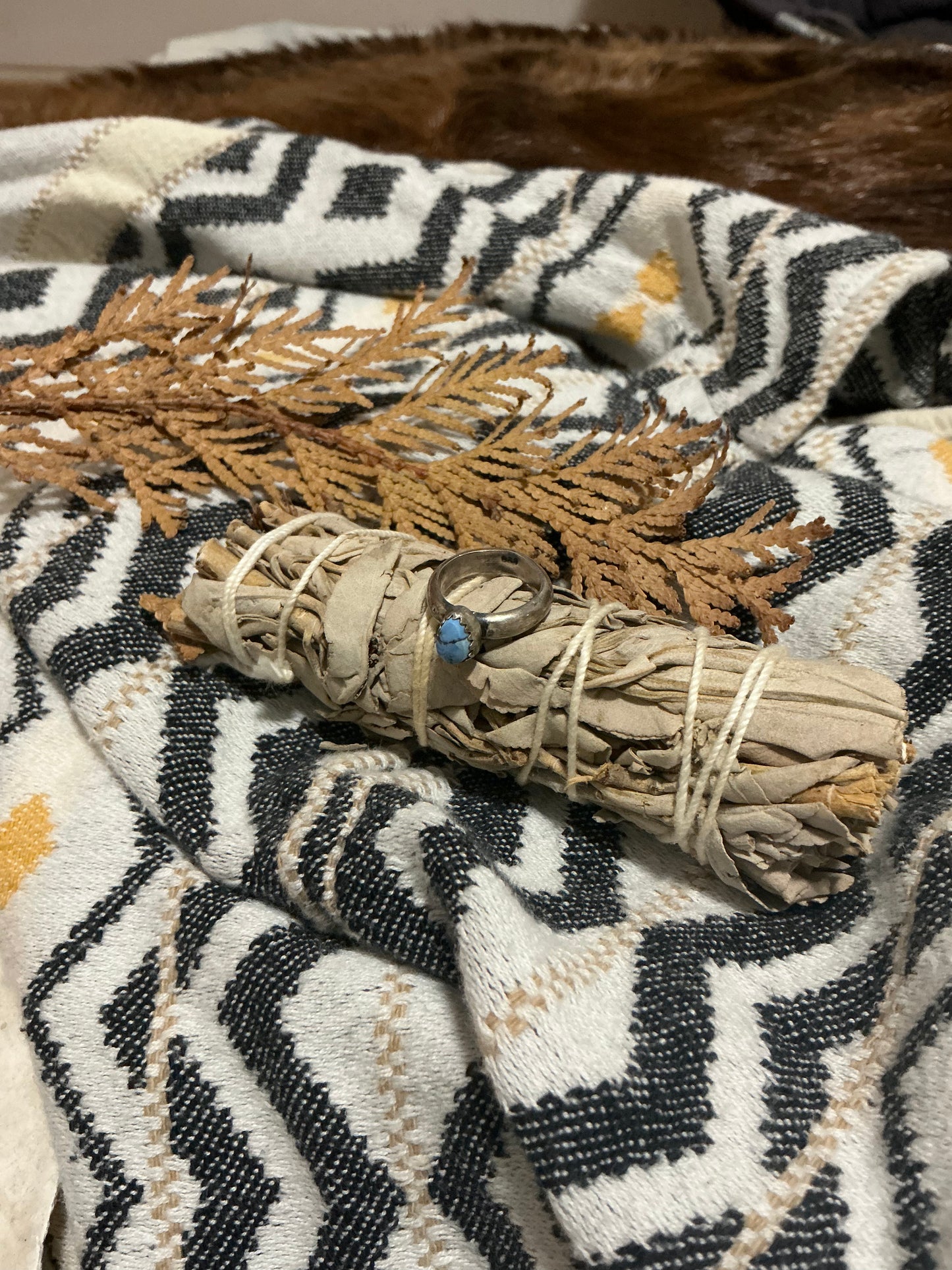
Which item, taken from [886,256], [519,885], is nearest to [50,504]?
[519,885]

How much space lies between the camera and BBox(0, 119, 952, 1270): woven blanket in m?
0.40

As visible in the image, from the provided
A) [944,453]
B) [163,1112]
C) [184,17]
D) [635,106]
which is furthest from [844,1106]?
[184,17]

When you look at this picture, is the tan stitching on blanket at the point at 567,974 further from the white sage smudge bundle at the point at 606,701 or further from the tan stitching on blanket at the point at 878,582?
the tan stitching on blanket at the point at 878,582

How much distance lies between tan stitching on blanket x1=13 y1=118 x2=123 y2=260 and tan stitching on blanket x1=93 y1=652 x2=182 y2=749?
61 cm

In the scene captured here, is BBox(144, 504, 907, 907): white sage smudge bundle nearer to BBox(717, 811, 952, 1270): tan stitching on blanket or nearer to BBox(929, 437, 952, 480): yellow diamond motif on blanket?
BBox(717, 811, 952, 1270): tan stitching on blanket

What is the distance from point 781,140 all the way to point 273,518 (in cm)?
72

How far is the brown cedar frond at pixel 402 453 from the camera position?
0.55m

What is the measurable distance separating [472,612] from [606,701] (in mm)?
94

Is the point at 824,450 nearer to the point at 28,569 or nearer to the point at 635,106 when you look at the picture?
the point at 635,106

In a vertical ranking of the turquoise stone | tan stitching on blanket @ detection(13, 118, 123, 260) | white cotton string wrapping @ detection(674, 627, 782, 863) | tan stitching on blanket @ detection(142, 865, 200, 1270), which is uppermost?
tan stitching on blanket @ detection(13, 118, 123, 260)

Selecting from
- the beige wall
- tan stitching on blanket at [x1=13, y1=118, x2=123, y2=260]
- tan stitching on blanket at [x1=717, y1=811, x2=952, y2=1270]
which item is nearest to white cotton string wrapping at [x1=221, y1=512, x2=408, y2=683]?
tan stitching on blanket at [x1=717, y1=811, x2=952, y2=1270]

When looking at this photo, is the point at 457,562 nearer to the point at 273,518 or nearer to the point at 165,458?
the point at 273,518

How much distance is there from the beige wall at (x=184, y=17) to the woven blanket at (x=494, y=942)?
1074 millimetres

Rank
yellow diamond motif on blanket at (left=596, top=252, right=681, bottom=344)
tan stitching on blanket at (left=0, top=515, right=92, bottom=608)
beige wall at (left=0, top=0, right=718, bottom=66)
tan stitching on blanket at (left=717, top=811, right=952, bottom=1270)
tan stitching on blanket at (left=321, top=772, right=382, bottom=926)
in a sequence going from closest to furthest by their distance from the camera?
tan stitching on blanket at (left=717, top=811, right=952, bottom=1270), tan stitching on blanket at (left=321, top=772, right=382, bottom=926), tan stitching on blanket at (left=0, top=515, right=92, bottom=608), yellow diamond motif on blanket at (left=596, top=252, right=681, bottom=344), beige wall at (left=0, top=0, right=718, bottom=66)
